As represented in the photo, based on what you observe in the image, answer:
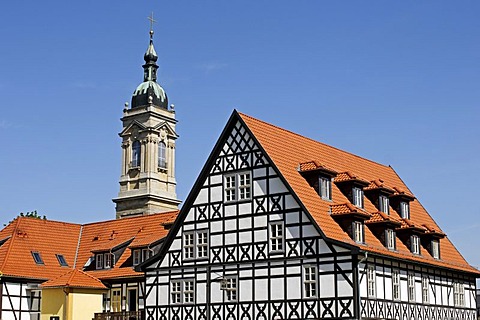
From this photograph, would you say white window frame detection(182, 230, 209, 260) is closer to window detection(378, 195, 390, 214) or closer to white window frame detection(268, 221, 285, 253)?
white window frame detection(268, 221, 285, 253)

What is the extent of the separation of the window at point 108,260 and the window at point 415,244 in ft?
56.9

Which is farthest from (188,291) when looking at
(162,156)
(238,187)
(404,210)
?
(162,156)

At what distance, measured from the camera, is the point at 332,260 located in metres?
36.8

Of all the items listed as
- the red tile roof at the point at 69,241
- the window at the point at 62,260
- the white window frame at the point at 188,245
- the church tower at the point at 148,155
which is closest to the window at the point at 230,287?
the white window frame at the point at 188,245

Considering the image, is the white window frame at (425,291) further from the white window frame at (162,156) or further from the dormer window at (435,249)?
the white window frame at (162,156)

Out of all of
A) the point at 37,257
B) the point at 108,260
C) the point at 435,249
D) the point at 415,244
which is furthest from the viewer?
the point at 37,257

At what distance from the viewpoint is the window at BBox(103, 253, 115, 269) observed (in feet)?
163

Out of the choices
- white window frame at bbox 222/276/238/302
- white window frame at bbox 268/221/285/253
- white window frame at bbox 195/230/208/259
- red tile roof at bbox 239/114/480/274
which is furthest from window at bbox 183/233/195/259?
red tile roof at bbox 239/114/480/274

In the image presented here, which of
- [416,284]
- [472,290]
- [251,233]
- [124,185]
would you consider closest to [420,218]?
[472,290]

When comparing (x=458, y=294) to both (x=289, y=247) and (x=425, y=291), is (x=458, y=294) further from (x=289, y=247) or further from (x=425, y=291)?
(x=289, y=247)

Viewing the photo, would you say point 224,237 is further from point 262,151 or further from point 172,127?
point 172,127

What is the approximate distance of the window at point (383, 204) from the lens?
143 feet

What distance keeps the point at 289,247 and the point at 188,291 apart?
244 inches

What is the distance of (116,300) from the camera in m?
48.1
